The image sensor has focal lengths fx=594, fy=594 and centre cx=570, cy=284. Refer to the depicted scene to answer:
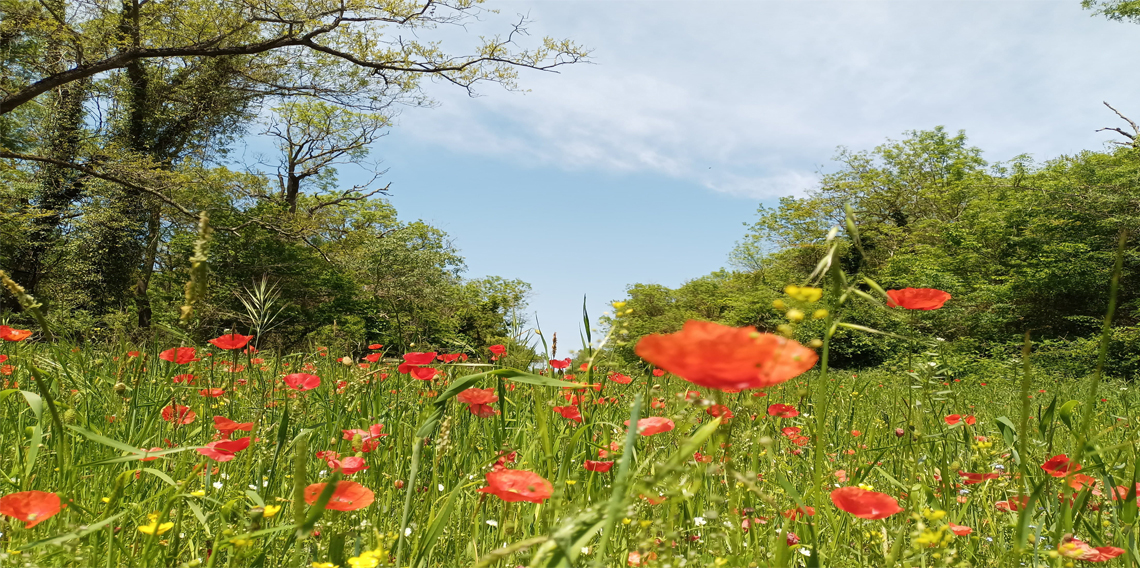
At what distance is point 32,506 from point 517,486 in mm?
739

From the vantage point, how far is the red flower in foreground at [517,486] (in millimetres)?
771

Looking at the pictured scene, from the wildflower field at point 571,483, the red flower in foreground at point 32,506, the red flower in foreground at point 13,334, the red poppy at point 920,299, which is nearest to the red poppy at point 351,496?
the wildflower field at point 571,483

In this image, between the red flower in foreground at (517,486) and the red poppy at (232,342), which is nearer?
the red flower in foreground at (517,486)

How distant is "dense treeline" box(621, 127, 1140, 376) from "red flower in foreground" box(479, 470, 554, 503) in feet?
15.8

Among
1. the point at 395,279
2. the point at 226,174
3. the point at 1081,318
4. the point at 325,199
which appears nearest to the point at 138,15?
the point at 226,174

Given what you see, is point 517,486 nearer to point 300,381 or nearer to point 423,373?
point 423,373

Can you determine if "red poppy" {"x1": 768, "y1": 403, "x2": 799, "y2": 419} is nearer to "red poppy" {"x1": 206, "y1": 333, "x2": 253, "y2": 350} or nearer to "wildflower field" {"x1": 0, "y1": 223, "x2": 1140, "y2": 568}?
"wildflower field" {"x1": 0, "y1": 223, "x2": 1140, "y2": 568}

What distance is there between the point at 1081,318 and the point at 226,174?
20.9 m

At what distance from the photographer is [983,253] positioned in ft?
52.6

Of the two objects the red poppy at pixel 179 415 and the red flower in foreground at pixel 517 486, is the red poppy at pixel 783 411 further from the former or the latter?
A: the red poppy at pixel 179 415

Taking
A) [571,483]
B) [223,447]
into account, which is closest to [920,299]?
[571,483]

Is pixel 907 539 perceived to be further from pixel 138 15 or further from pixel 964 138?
pixel 964 138

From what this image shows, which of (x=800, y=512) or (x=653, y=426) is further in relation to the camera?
(x=800, y=512)

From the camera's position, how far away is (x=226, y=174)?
1630cm
